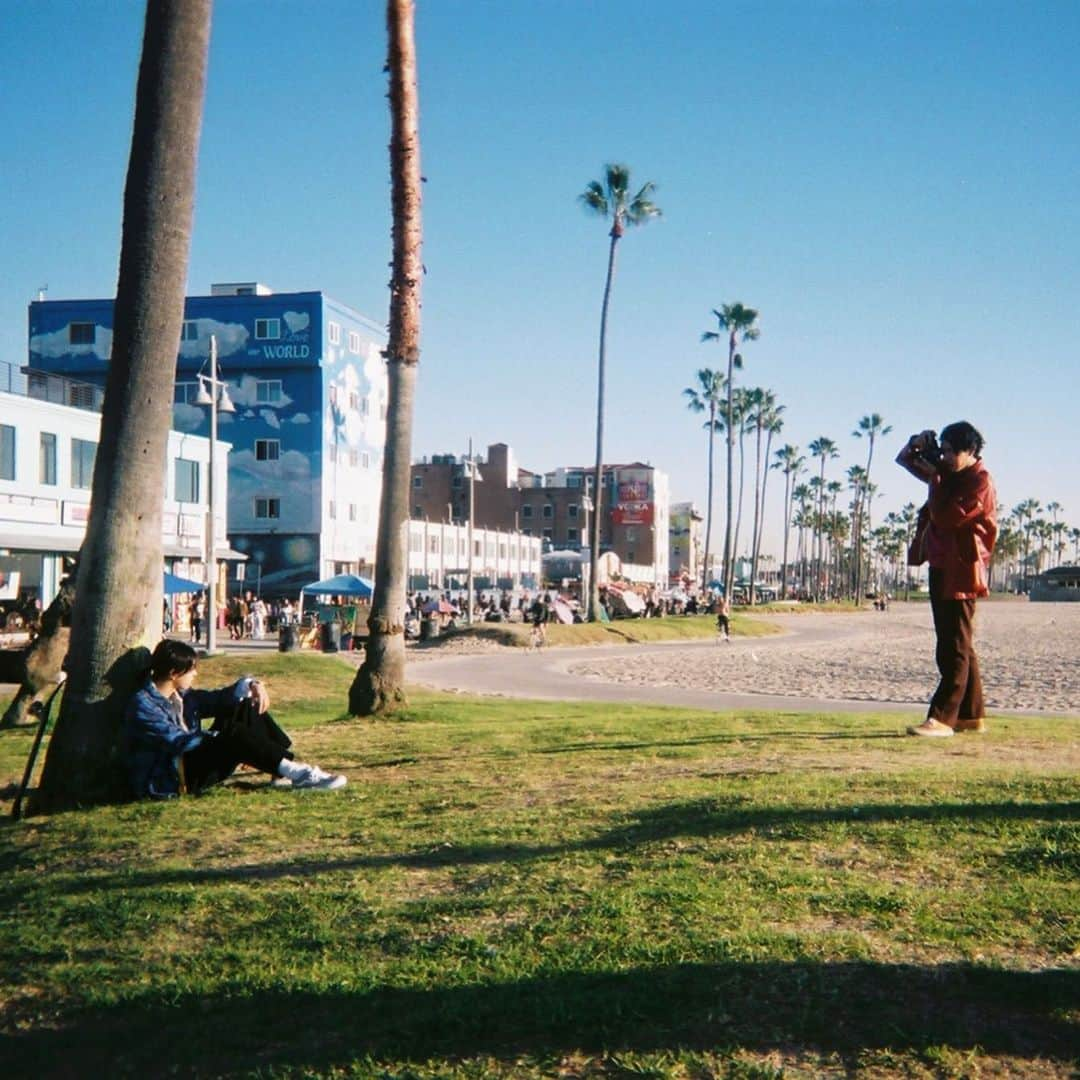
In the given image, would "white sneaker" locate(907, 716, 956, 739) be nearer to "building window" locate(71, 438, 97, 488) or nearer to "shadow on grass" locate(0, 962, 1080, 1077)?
"shadow on grass" locate(0, 962, 1080, 1077)

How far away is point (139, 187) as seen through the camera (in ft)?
26.2

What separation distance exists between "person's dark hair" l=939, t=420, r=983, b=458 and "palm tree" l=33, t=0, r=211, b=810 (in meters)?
5.00

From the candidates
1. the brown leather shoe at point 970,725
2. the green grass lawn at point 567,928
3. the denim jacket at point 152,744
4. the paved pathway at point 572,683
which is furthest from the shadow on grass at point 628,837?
the paved pathway at point 572,683

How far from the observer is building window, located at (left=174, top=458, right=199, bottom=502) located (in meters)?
51.0

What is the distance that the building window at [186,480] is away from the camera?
2007 inches

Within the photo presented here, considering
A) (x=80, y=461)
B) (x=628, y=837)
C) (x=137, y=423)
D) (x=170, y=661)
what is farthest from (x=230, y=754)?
(x=80, y=461)

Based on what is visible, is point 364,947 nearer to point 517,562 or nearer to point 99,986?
point 99,986

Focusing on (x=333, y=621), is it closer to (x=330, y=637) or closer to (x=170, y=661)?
(x=330, y=637)


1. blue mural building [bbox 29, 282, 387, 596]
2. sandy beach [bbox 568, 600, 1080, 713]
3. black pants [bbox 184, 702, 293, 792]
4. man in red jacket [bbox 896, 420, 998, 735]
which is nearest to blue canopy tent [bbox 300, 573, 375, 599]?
sandy beach [bbox 568, 600, 1080, 713]

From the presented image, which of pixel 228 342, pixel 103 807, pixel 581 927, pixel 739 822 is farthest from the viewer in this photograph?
pixel 228 342

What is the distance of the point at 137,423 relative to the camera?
7812mm

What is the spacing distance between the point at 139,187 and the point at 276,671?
12.8 m

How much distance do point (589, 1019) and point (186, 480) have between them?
50.1 metres

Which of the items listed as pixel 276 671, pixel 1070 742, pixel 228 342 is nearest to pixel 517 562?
pixel 228 342
